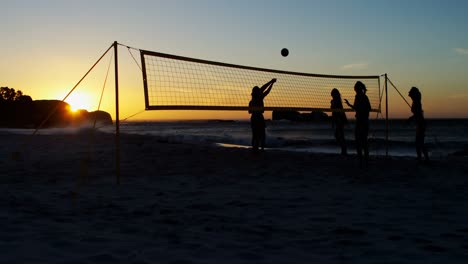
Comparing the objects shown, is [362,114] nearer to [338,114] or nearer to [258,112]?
[338,114]

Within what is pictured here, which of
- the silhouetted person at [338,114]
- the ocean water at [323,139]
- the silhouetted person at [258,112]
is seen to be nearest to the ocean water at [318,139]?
the ocean water at [323,139]

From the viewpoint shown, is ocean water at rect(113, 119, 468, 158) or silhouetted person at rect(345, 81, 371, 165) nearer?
silhouetted person at rect(345, 81, 371, 165)

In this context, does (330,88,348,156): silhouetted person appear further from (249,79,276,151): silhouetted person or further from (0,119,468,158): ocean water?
(249,79,276,151): silhouetted person

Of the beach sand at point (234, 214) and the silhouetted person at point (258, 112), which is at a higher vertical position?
the silhouetted person at point (258, 112)

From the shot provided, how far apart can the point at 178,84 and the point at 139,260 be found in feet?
18.9

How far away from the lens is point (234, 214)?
4629 mm

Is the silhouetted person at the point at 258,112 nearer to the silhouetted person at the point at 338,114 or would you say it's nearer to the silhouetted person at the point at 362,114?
the silhouetted person at the point at 338,114

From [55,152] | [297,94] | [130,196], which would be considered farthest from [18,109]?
[130,196]

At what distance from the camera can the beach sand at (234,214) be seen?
3.31 meters

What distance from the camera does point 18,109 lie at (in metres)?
58.1

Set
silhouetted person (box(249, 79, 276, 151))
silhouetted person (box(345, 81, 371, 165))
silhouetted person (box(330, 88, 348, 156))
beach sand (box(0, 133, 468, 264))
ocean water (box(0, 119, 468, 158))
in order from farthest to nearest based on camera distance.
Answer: ocean water (box(0, 119, 468, 158))
silhouetted person (box(330, 88, 348, 156))
silhouetted person (box(249, 79, 276, 151))
silhouetted person (box(345, 81, 371, 165))
beach sand (box(0, 133, 468, 264))

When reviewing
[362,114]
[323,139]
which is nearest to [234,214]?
[362,114]

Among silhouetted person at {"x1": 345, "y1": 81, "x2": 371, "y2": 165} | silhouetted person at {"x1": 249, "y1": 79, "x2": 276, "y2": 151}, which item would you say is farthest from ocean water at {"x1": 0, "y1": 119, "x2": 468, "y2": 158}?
silhouetted person at {"x1": 249, "y1": 79, "x2": 276, "y2": 151}

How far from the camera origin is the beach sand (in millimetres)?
3312
